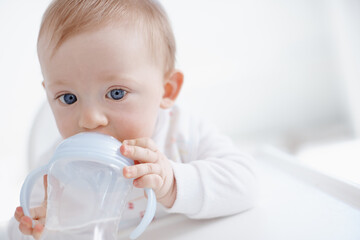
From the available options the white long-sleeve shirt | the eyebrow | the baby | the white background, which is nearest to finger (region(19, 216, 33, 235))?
the baby

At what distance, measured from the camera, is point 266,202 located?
2.09 ft

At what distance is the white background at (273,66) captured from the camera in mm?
1157

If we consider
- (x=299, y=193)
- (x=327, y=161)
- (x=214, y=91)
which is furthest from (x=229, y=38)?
(x=299, y=193)

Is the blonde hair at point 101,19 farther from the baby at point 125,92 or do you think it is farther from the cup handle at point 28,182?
the cup handle at point 28,182

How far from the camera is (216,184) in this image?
1.95ft

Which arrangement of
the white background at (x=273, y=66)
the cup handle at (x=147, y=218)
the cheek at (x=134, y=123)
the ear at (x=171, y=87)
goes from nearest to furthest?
the cup handle at (x=147, y=218) < the cheek at (x=134, y=123) < the ear at (x=171, y=87) < the white background at (x=273, y=66)

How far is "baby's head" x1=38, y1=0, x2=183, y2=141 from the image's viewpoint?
0.51m

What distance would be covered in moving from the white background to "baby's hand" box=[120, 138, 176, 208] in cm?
62

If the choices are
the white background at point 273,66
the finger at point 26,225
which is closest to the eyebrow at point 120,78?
the finger at point 26,225

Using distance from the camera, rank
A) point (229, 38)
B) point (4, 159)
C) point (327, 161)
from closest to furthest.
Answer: point (327, 161) → point (4, 159) → point (229, 38)

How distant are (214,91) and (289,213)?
73 centimetres

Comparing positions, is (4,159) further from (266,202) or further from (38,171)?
(266,202)

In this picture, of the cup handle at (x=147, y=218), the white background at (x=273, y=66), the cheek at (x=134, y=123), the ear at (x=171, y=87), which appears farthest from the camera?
the white background at (x=273, y=66)

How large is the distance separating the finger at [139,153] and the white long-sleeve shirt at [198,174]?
7cm
